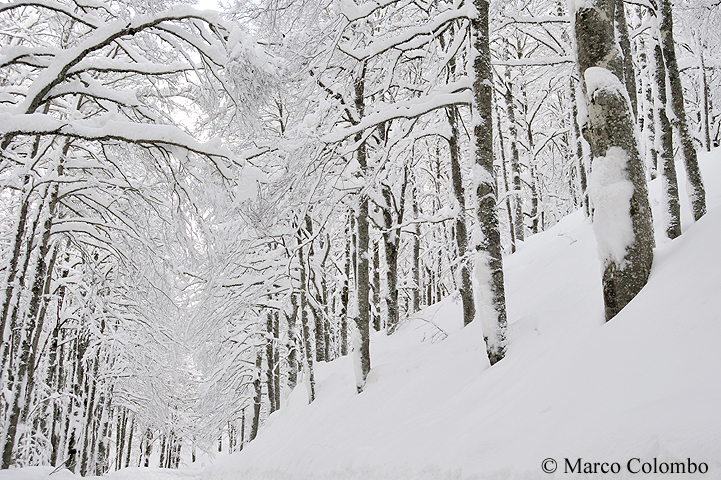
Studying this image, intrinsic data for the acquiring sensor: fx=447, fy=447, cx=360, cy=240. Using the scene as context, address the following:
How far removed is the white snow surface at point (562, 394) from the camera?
7.90ft

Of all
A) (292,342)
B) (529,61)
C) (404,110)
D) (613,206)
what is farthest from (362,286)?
(292,342)

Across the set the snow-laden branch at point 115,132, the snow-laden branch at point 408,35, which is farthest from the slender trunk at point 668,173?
the snow-laden branch at point 115,132

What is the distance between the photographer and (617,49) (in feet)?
12.8

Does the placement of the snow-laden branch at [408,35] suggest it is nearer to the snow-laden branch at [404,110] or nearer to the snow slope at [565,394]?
the snow-laden branch at [404,110]

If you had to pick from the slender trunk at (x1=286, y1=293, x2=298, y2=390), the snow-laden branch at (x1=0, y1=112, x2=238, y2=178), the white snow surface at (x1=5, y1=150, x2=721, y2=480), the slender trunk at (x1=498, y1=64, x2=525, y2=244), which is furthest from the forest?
the slender trunk at (x1=286, y1=293, x2=298, y2=390)

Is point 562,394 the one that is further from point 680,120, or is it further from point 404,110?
point 680,120

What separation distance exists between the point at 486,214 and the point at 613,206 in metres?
1.69

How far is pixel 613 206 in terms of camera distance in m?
3.67

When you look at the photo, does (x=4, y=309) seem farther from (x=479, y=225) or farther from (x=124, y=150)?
(x=479, y=225)

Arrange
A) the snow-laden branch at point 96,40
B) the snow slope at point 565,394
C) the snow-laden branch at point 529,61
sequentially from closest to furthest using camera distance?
the snow slope at point 565,394 < the snow-laden branch at point 96,40 < the snow-laden branch at point 529,61

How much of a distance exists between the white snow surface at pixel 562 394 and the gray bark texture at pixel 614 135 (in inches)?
6.1

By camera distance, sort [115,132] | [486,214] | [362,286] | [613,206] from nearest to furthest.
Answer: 1. [613,206]
2. [115,132]
3. [486,214]
4. [362,286]

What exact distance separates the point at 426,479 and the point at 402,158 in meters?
6.71

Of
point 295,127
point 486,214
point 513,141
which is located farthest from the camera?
point 513,141
